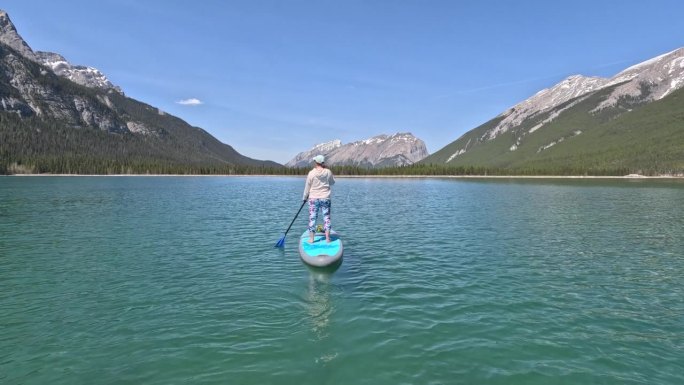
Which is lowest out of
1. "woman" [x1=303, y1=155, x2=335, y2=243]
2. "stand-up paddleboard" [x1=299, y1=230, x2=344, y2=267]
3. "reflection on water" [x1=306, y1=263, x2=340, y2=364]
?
"reflection on water" [x1=306, y1=263, x2=340, y2=364]

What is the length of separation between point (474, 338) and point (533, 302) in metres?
5.60

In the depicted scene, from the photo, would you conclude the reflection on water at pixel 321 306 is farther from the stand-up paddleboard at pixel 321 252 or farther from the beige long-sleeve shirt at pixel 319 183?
the beige long-sleeve shirt at pixel 319 183

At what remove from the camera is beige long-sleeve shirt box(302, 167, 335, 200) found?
23.8 m

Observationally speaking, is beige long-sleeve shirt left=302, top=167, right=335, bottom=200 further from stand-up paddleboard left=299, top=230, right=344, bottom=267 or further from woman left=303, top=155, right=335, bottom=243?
stand-up paddleboard left=299, top=230, right=344, bottom=267

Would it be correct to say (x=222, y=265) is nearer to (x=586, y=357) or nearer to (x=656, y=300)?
(x=586, y=357)


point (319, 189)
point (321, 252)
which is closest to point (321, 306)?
point (321, 252)

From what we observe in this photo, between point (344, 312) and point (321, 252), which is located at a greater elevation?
point (321, 252)

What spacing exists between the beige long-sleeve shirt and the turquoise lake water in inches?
176

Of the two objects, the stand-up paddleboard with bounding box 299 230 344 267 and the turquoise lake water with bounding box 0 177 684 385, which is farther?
the stand-up paddleboard with bounding box 299 230 344 267

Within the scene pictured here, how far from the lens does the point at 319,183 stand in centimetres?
2402

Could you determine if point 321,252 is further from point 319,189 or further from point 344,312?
point 344,312

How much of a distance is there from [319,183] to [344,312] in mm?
9565

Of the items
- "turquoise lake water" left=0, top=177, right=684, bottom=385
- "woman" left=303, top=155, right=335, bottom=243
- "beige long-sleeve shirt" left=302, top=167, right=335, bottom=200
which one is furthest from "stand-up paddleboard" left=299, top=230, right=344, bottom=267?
"beige long-sleeve shirt" left=302, top=167, right=335, bottom=200

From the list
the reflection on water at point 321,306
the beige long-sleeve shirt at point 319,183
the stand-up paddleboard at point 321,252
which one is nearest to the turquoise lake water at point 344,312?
the reflection on water at point 321,306
